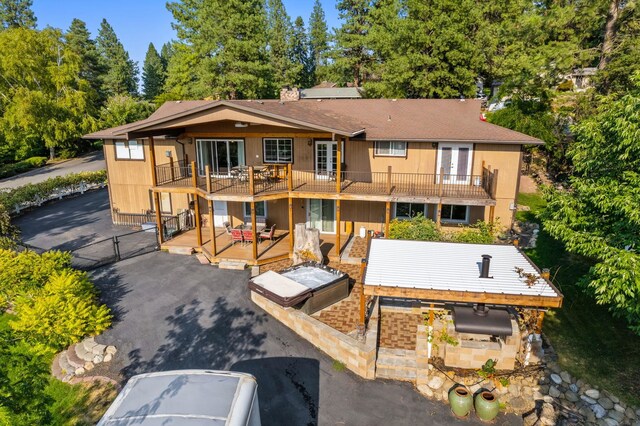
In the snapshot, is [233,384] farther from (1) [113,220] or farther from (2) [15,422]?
(1) [113,220]

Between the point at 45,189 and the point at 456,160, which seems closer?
the point at 456,160

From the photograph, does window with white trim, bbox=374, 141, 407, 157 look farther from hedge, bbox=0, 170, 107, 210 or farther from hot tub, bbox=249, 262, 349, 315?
hedge, bbox=0, 170, 107, 210

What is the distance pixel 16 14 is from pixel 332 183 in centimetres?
6634

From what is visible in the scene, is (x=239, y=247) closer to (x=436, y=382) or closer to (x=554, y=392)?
(x=436, y=382)

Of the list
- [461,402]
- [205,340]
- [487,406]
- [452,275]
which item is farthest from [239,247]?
[487,406]

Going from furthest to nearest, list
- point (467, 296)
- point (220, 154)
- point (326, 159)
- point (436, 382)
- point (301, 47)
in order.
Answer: point (301, 47)
point (220, 154)
point (326, 159)
point (436, 382)
point (467, 296)

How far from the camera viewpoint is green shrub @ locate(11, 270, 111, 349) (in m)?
10.5

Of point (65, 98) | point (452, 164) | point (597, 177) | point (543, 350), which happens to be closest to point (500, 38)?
point (452, 164)

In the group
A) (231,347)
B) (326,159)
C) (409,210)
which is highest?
(326,159)

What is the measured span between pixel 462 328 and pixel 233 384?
5.57 meters

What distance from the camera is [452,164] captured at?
667 inches

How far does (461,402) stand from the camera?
8352mm

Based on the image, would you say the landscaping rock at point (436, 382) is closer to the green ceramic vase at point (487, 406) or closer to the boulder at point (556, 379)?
the green ceramic vase at point (487, 406)

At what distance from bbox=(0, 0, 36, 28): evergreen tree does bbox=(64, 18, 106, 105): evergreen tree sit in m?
5.28
